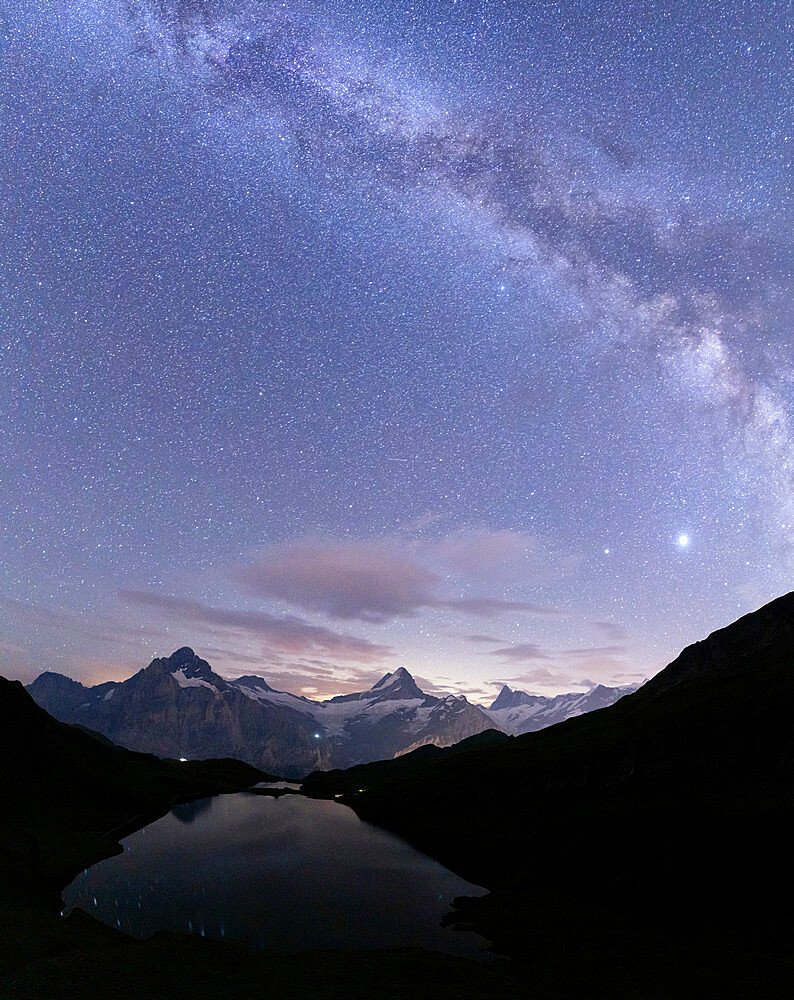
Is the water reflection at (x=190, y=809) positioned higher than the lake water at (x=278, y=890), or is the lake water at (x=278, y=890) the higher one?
the lake water at (x=278, y=890)

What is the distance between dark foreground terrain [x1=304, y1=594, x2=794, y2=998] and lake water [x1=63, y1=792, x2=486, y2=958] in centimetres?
727

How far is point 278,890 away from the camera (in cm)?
7419

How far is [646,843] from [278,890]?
52.3 meters

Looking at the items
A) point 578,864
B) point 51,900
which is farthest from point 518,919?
point 51,900

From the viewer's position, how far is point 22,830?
94.8 m

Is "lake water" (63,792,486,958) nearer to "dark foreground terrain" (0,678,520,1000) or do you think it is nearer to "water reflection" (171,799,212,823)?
"dark foreground terrain" (0,678,520,1000)

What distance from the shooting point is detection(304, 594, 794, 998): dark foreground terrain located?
4478 cm

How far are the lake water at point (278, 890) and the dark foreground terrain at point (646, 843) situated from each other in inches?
286

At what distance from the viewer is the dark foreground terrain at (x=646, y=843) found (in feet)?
147

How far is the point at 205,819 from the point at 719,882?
428 feet

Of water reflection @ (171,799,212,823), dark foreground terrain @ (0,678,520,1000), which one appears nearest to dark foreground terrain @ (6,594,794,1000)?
dark foreground terrain @ (0,678,520,1000)

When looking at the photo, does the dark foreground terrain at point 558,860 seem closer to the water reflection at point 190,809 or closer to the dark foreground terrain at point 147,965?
the dark foreground terrain at point 147,965

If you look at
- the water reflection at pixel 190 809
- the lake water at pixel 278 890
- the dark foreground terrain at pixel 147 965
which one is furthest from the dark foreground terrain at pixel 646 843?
the water reflection at pixel 190 809

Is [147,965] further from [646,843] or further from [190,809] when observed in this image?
[190,809]
